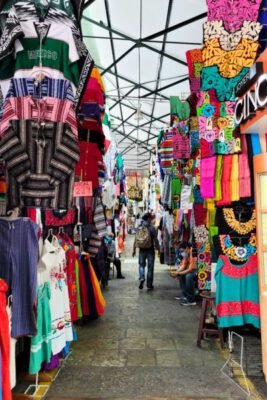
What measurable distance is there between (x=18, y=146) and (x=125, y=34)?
23.1 ft

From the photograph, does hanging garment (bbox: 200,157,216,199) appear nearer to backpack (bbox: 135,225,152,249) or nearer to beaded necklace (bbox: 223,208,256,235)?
beaded necklace (bbox: 223,208,256,235)

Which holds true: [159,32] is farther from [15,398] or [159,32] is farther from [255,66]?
[15,398]

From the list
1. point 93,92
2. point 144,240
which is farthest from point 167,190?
point 93,92

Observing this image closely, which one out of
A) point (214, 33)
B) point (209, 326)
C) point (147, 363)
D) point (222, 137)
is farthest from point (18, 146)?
point (209, 326)

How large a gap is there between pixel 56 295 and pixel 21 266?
717 millimetres

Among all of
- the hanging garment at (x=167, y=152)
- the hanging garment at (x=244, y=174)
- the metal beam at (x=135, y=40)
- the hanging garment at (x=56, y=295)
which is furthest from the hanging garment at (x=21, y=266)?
the metal beam at (x=135, y=40)

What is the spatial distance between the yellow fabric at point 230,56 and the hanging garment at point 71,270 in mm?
2723

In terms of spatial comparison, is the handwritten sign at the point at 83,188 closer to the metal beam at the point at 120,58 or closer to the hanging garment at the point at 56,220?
the hanging garment at the point at 56,220

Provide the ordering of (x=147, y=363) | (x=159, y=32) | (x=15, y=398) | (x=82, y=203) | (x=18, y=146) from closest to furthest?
(x=18, y=146) < (x=15, y=398) < (x=147, y=363) < (x=82, y=203) < (x=159, y=32)

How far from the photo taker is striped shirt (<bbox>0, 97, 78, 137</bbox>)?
2910mm

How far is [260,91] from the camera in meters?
3.03

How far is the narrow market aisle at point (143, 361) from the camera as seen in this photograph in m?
3.51

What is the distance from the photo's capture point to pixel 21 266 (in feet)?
10.6

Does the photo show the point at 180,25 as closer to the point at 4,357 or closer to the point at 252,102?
the point at 252,102
